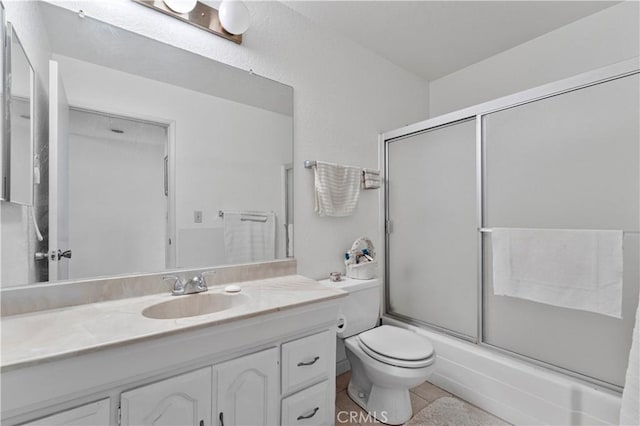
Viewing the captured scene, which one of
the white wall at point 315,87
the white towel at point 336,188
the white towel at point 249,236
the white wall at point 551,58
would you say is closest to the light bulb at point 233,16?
the white wall at point 315,87

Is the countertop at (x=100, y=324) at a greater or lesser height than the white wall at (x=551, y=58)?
lesser

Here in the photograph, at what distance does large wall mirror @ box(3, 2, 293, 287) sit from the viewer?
1.15m

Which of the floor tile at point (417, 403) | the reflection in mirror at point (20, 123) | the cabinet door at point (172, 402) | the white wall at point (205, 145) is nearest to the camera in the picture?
the cabinet door at point (172, 402)

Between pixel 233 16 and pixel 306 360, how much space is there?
168 cm

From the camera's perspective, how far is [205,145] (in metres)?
1.47

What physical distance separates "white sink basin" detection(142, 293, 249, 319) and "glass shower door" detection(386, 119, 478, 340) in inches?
53.6

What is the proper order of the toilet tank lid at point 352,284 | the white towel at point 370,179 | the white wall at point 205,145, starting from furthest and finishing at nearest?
the white towel at point 370,179, the toilet tank lid at point 352,284, the white wall at point 205,145

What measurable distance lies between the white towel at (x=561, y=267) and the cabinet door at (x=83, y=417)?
1834mm

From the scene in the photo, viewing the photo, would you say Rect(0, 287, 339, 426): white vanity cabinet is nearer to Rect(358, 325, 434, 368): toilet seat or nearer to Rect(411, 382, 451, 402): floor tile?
Rect(358, 325, 434, 368): toilet seat

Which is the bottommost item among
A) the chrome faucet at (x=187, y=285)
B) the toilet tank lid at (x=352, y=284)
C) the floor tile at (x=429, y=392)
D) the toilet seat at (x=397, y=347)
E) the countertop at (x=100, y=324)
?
the floor tile at (x=429, y=392)

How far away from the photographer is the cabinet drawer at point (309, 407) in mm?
1174

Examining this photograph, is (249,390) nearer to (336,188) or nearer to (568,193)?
(336,188)

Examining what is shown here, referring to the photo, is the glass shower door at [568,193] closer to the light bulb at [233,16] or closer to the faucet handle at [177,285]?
the light bulb at [233,16]

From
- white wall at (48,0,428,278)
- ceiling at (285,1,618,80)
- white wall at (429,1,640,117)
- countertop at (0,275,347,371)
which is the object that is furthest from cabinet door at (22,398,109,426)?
white wall at (429,1,640,117)
